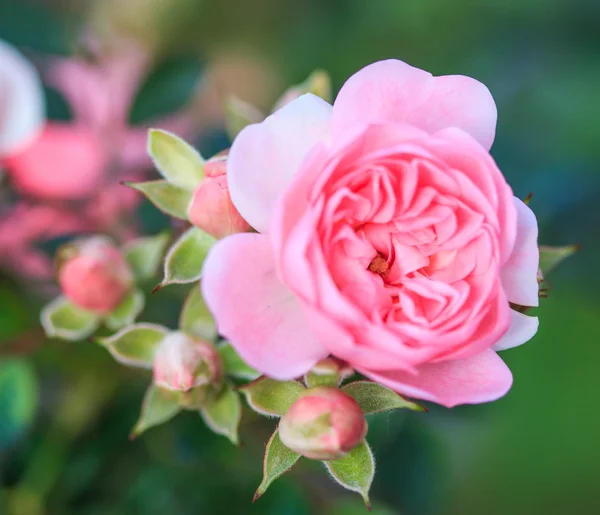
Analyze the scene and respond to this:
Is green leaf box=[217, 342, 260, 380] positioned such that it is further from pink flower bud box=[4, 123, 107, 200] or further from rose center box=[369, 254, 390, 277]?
pink flower bud box=[4, 123, 107, 200]

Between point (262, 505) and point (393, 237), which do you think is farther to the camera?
point (262, 505)

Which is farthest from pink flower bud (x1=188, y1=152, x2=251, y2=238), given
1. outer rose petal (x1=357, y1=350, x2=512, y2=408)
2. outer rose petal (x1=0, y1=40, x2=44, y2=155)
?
outer rose petal (x1=0, y1=40, x2=44, y2=155)

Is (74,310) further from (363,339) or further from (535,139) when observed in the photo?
(535,139)

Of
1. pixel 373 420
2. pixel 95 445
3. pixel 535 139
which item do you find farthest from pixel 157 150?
pixel 535 139

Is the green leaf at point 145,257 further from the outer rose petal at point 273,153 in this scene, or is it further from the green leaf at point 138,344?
the outer rose petal at point 273,153

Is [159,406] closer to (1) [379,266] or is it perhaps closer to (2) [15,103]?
(1) [379,266]

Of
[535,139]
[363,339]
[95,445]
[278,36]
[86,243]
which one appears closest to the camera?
[363,339]
